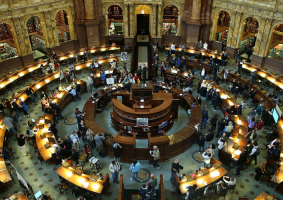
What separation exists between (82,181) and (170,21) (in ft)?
89.0

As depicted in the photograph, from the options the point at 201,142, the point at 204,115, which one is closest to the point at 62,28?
the point at 204,115

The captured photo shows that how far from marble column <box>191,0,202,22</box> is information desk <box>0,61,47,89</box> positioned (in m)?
16.3

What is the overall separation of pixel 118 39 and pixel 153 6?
5714 millimetres

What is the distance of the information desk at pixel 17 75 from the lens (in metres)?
21.3

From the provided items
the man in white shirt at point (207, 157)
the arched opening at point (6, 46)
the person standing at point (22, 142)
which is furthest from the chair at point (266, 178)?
the arched opening at point (6, 46)

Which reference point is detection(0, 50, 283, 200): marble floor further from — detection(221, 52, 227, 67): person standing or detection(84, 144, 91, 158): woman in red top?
detection(221, 52, 227, 67): person standing

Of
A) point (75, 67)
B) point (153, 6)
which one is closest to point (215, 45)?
point (153, 6)

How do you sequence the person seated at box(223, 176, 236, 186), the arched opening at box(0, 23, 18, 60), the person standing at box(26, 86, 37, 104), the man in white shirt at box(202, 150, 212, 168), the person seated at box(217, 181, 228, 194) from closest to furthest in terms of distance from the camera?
the person seated at box(217, 181, 228, 194) < the person seated at box(223, 176, 236, 186) < the man in white shirt at box(202, 150, 212, 168) < the person standing at box(26, 86, 37, 104) < the arched opening at box(0, 23, 18, 60)

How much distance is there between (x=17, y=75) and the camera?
22453mm

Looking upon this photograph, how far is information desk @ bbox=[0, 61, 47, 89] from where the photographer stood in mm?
21258

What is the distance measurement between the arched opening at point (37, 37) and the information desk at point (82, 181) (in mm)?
19052

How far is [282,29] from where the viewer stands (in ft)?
89.3

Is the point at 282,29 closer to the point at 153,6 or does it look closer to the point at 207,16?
the point at 207,16

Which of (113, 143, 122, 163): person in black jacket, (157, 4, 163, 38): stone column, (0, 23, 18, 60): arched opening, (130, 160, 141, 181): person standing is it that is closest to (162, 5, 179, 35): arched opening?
(157, 4, 163, 38): stone column
